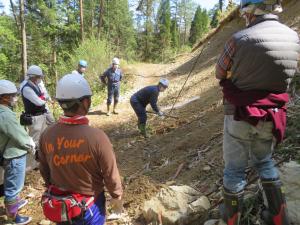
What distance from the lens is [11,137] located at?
15.3 ft

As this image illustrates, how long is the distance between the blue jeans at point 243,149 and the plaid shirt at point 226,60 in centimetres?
38

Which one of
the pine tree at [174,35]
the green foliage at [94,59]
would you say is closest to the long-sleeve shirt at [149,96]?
the green foliage at [94,59]

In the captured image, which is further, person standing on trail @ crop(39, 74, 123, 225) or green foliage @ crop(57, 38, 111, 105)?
green foliage @ crop(57, 38, 111, 105)

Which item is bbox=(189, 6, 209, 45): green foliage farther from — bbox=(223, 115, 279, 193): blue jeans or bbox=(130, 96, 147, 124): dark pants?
bbox=(223, 115, 279, 193): blue jeans

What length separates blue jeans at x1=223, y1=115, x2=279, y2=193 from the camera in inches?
118

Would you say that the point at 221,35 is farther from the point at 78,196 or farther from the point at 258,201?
the point at 78,196

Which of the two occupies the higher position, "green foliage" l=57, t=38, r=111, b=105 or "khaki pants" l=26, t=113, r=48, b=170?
"green foliage" l=57, t=38, r=111, b=105

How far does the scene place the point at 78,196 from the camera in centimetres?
277

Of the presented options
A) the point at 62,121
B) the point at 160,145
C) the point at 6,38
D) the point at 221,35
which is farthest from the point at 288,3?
the point at 6,38

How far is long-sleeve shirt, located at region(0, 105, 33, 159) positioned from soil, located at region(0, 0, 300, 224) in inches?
43.4

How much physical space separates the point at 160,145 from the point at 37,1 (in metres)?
27.5

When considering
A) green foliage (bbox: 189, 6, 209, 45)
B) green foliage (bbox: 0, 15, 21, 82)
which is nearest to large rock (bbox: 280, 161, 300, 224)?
green foliage (bbox: 0, 15, 21, 82)

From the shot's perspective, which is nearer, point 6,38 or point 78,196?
point 78,196

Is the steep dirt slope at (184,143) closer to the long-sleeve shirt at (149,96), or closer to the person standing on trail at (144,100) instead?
the person standing on trail at (144,100)
